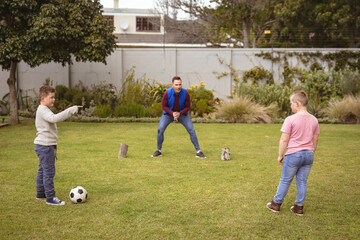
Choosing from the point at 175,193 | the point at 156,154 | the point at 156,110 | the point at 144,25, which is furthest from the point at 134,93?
the point at 144,25

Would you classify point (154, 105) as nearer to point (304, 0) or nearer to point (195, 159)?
point (195, 159)

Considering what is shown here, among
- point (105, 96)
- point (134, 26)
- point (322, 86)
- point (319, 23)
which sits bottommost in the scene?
point (105, 96)

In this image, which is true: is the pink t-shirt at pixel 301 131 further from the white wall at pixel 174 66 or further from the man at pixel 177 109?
the white wall at pixel 174 66

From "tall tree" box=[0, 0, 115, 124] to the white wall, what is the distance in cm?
394

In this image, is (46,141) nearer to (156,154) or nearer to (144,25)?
(156,154)

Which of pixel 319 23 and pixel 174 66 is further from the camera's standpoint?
pixel 319 23

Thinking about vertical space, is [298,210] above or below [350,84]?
below

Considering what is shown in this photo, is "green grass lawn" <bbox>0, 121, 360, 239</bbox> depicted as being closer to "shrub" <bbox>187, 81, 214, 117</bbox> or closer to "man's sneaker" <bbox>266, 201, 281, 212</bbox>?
"man's sneaker" <bbox>266, 201, 281, 212</bbox>

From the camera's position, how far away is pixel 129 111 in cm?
1394

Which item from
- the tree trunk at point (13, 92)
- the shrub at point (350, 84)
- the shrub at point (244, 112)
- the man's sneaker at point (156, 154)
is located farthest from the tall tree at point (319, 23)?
the man's sneaker at point (156, 154)

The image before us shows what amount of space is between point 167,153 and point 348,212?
4159 millimetres

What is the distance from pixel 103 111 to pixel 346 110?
8.05m

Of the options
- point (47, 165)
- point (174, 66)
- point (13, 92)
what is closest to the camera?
point (47, 165)

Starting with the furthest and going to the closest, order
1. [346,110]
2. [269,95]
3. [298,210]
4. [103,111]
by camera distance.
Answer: [269,95] < [103,111] < [346,110] < [298,210]
